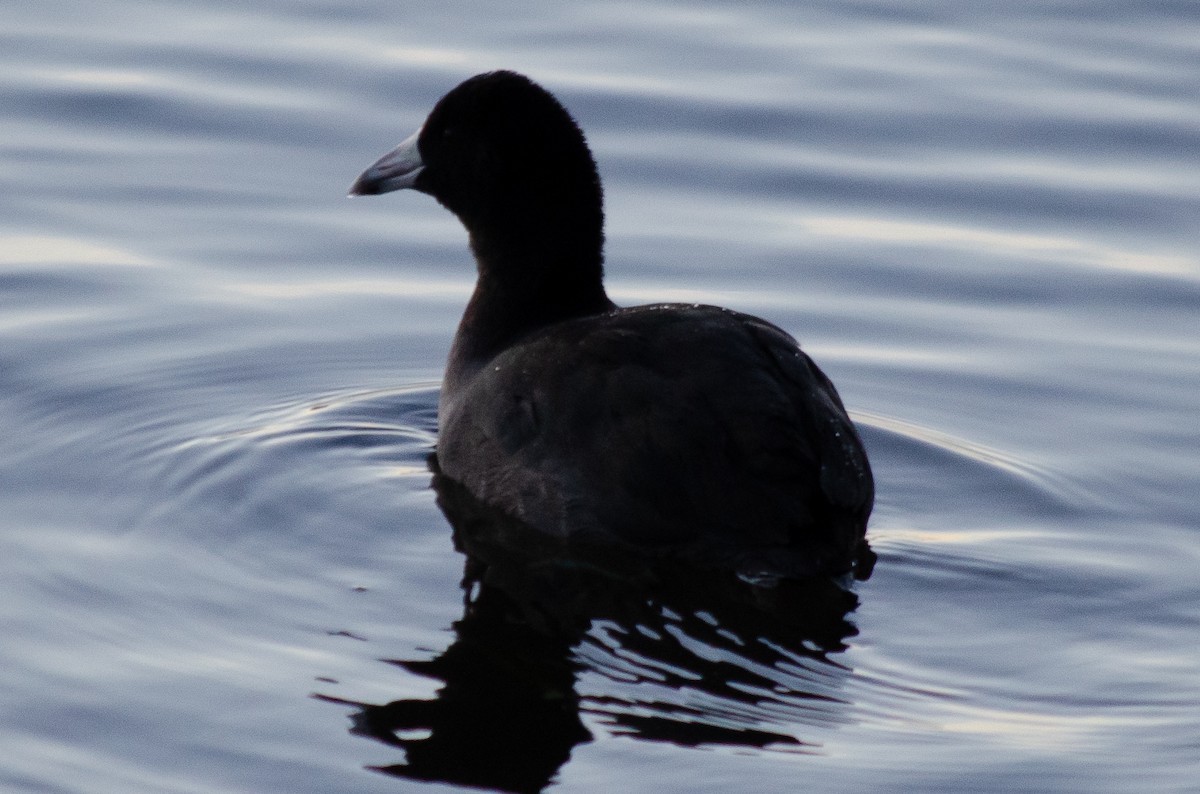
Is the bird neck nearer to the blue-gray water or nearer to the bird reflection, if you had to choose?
the blue-gray water

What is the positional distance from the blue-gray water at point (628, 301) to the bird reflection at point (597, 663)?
33 millimetres

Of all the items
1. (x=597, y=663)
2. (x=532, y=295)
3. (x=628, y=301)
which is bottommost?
(x=597, y=663)

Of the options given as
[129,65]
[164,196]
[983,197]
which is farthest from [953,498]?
[129,65]

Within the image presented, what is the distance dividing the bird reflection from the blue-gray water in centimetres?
3

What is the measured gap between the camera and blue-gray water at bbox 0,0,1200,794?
259 inches

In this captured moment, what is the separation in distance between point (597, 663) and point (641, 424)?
3.17ft

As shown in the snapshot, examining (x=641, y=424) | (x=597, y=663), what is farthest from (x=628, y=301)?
(x=597, y=663)

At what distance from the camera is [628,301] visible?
34.8 ft

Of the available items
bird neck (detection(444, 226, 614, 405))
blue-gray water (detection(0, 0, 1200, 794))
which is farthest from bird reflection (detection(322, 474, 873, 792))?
bird neck (detection(444, 226, 614, 405))

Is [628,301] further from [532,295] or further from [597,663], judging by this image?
[597,663]

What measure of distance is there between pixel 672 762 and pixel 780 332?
2347 mm

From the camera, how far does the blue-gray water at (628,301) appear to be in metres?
6.57

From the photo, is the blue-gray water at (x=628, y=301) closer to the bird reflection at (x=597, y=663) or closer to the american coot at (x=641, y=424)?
the bird reflection at (x=597, y=663)

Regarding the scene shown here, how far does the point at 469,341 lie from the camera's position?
29.9ft
